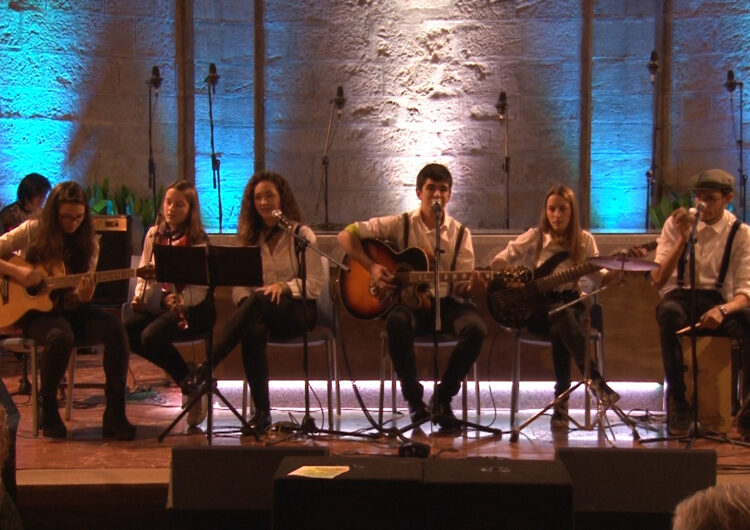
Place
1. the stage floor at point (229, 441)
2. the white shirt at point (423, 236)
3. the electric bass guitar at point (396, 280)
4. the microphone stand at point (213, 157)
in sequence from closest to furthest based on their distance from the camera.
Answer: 1. the stage floor at point (229, 441)
2. the electric bass guitar at point (396, 280)
3. the white shirt at point (423, 236)
4. the microphone stand at point (213, 157)

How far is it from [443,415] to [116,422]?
5.51 ft

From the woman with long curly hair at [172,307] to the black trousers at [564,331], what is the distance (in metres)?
1.81

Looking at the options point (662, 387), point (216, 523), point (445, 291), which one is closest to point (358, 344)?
point (445, 291)

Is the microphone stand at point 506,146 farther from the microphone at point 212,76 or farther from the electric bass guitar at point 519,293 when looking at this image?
the electric bass guitar at point 519,293

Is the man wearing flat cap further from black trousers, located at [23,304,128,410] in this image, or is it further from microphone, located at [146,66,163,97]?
microphone, located at [146,66,163,97]

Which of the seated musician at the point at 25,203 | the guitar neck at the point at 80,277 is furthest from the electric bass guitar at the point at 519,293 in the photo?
the seated musician at the point at 25,203

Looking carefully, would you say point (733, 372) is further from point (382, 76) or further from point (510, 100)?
point (382, 76)

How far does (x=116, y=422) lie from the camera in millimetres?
4895

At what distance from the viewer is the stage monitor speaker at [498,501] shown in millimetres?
2848

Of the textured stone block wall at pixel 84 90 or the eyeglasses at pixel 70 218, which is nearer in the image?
the eyeglasses at pixel 70 218

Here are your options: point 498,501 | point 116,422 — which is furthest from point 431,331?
point 498,501

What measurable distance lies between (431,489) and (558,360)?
243 cm

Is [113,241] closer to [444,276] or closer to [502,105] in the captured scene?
[444,276]

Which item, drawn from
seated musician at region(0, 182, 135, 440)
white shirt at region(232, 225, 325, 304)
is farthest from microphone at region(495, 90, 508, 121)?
seated musician at region(0, 182, 135, 440)
